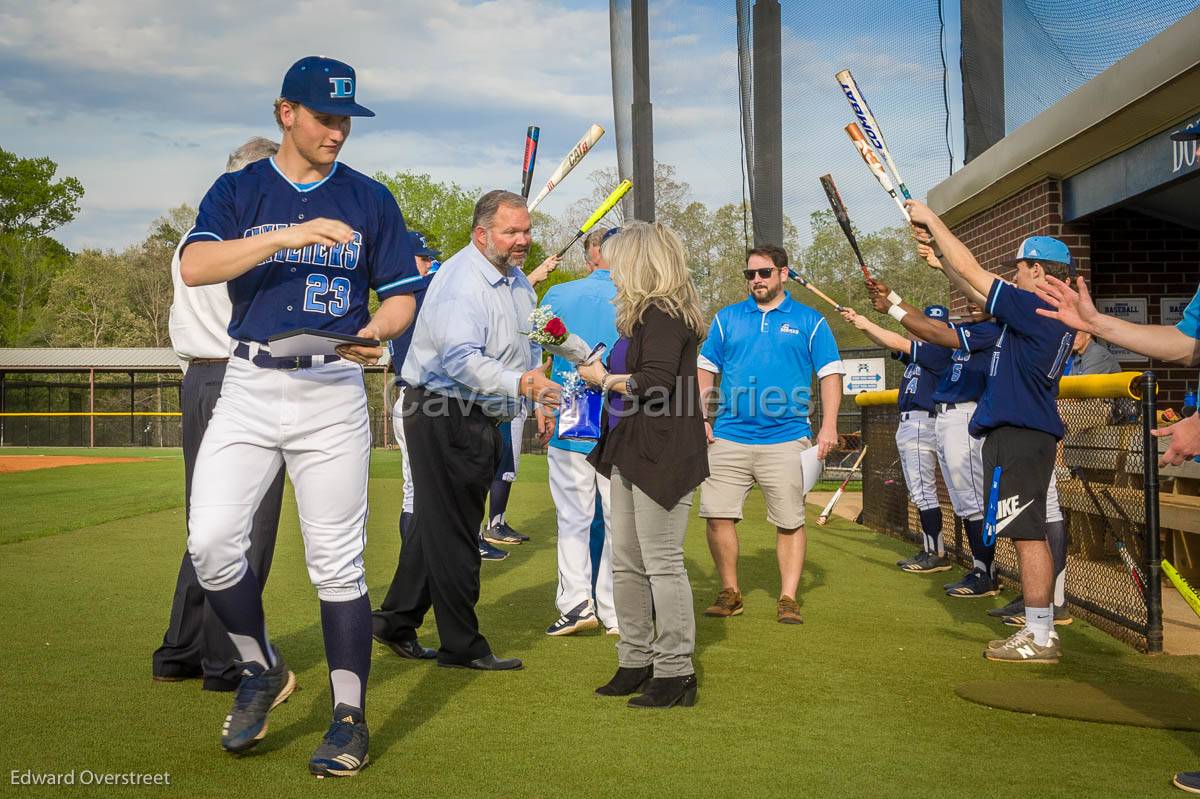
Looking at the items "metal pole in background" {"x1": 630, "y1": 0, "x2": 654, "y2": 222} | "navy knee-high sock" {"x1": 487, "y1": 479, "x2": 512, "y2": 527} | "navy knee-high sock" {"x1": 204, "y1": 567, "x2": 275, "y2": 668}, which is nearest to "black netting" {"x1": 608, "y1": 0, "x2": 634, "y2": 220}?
"metal pole in background" {"x1": 630, "y1": 0, "x2": 654, "y2": 222}

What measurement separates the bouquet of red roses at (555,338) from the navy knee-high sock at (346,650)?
169 centimetres

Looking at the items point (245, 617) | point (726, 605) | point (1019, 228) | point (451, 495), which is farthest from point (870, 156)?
point (245, 617)

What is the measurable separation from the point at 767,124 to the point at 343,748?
→ 358 inches

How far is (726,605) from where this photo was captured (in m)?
6.93

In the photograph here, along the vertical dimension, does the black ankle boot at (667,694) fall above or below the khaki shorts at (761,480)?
below

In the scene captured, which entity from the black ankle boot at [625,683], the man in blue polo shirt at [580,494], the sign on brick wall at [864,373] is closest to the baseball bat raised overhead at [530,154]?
the man in blue polo shirt at [580,494]

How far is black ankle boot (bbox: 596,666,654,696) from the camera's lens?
4.81 meters

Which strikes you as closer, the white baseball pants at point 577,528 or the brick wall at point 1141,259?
the white baseball pants at point 577,528

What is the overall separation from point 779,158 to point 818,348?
448 cm

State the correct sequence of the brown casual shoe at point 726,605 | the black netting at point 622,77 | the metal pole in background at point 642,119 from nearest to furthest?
the brown casual shoe at point 726,605, the metal pole in background at point 642,119, the black netting at point 622,77

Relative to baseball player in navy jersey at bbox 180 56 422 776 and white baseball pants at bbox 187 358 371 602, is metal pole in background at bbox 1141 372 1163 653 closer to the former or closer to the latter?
baseball player in navy jersey at bbox 180 56 422 776

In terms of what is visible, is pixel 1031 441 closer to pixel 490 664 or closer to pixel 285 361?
pixel 490 664

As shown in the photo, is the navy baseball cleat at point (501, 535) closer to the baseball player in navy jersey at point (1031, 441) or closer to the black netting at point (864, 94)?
the black netting at point (864, 94)

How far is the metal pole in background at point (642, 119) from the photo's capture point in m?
14.1
